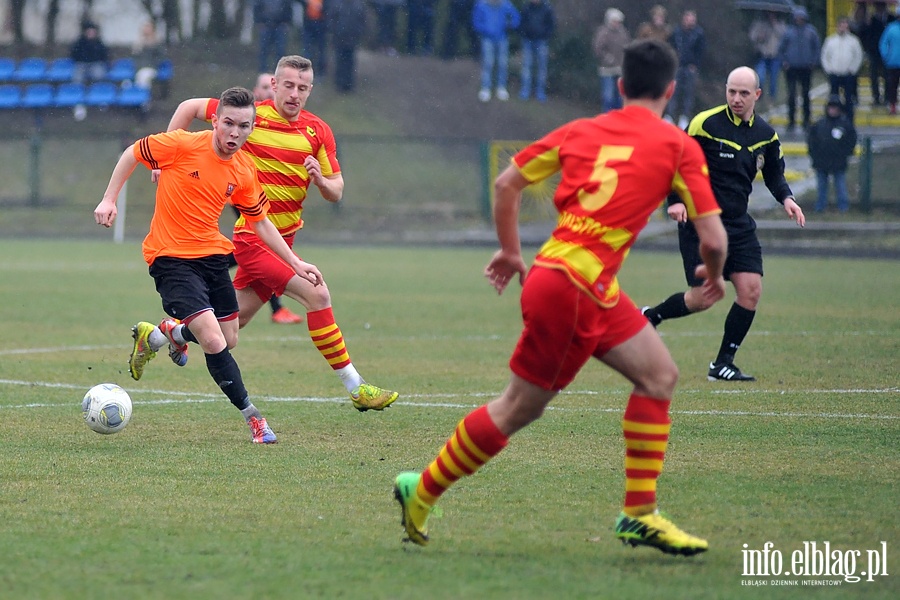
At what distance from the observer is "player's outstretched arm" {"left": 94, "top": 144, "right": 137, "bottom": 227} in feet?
23.1

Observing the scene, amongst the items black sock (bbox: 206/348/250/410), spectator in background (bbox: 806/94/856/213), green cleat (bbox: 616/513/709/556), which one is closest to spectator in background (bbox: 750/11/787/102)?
spectator in background (bbox: 806/94/856/213)

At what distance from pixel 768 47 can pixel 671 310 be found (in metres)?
22.8

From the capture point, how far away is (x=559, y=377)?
190 inches

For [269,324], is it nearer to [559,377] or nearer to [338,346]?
[338,346]

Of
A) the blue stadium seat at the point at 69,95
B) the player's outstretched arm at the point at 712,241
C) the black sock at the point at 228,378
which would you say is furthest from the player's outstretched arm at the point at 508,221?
the blue stadium seat at the point at 69,95

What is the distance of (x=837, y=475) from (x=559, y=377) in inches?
79.8

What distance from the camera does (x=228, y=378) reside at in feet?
23.6

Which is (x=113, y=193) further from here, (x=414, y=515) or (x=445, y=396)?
(x=414, y=515)

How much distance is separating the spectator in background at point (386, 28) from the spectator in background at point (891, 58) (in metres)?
13.0

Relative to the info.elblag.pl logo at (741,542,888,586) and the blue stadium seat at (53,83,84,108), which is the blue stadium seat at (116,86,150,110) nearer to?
the blue stadium seat at (53,83,84,108)

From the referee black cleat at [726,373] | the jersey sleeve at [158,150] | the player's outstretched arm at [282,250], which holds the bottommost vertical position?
the referee black cleat at [726,373]

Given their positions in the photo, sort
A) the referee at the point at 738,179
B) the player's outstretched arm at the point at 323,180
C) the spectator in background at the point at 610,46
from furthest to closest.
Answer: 1. the spectator in background at the point at 610,46
2. the referee at the point at 738,179
3. the player's outstretched arm at the point at 323,180

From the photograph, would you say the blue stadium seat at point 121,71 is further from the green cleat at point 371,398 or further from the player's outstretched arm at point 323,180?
the green cleat at point 371,398

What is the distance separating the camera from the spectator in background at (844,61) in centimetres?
2645
